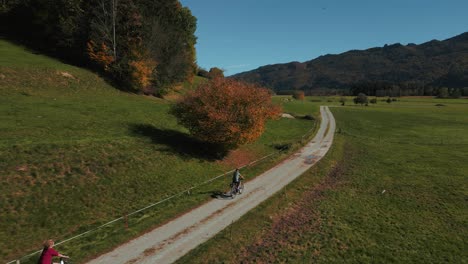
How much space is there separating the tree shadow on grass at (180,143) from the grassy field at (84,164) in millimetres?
137

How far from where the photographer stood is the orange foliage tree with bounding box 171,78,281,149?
30.6m

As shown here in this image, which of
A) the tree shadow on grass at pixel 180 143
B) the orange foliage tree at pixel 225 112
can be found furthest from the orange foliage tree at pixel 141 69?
the orange foliage tree at pixel 225 112

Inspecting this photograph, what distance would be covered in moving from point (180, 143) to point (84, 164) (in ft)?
41.3

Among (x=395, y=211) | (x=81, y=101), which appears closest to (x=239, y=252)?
(x=395, y=211)

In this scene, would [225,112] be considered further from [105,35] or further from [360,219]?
[105,35]

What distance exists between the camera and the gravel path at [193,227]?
14.9 metres

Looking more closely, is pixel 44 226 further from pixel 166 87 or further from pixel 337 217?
pixel 166 87

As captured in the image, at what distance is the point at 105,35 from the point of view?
54.4 metres

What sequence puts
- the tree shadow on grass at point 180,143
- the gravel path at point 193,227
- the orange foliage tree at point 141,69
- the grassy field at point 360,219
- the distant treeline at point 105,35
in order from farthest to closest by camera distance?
the distant treeline at point 105,35 → the orange foliage tree at point 141,69 → the tree shadow on grass at point 180,143 → the grassy field at point 360,219 → the gravel path at point 193,227

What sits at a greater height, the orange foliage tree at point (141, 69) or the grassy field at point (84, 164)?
the orange foliage tree at point (141, 69)

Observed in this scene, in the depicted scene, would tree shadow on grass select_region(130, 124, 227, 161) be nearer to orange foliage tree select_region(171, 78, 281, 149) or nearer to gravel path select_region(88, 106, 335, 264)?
orange foliage tree select_region(171, 78, 281, 149)

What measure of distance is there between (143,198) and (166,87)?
150 feet

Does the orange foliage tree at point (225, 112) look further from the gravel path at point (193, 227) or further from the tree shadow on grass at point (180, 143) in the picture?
the gravel path at point (193, 227)

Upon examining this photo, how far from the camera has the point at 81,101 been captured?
40938mm
